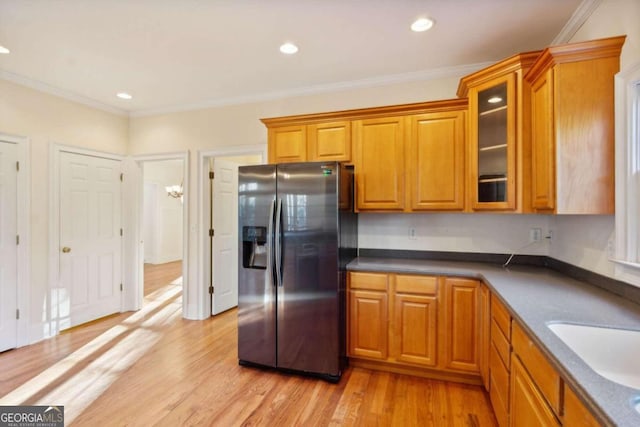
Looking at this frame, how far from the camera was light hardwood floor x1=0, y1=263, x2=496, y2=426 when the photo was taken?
1.98m

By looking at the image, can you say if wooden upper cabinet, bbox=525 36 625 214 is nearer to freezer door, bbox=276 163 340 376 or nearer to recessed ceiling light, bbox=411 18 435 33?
recessed ceiling light, bbox=411 18 435 33

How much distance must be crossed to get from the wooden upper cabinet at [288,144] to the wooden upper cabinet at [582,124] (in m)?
1.89

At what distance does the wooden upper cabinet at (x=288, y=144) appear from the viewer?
9.62 ft

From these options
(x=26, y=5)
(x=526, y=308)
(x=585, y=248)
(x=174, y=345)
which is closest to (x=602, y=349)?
(x=526, y=308)

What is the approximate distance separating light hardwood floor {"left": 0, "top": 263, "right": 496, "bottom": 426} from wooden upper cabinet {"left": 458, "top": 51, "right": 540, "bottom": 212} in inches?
57.5

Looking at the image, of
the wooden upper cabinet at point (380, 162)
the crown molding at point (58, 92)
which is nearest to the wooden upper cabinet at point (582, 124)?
the wooden upper cabinet at point (380, 162)

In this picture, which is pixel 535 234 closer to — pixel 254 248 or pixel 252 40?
pixel 254 248

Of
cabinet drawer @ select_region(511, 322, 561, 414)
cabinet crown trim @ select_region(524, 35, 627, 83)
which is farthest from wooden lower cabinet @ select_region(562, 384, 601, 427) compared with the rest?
cabinet crown trim @ select_region(524, 35, 627, 83)

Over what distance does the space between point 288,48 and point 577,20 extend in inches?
79.2

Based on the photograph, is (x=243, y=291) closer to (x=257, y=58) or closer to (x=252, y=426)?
(x=252, y=426)

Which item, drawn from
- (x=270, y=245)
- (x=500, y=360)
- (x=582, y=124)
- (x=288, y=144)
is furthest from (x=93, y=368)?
(x=582, y=124)

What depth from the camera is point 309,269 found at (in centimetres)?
244

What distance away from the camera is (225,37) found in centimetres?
230

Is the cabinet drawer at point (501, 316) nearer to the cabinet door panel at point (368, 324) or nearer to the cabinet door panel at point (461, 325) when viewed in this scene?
the cabinet door panel at point (461, 325)
